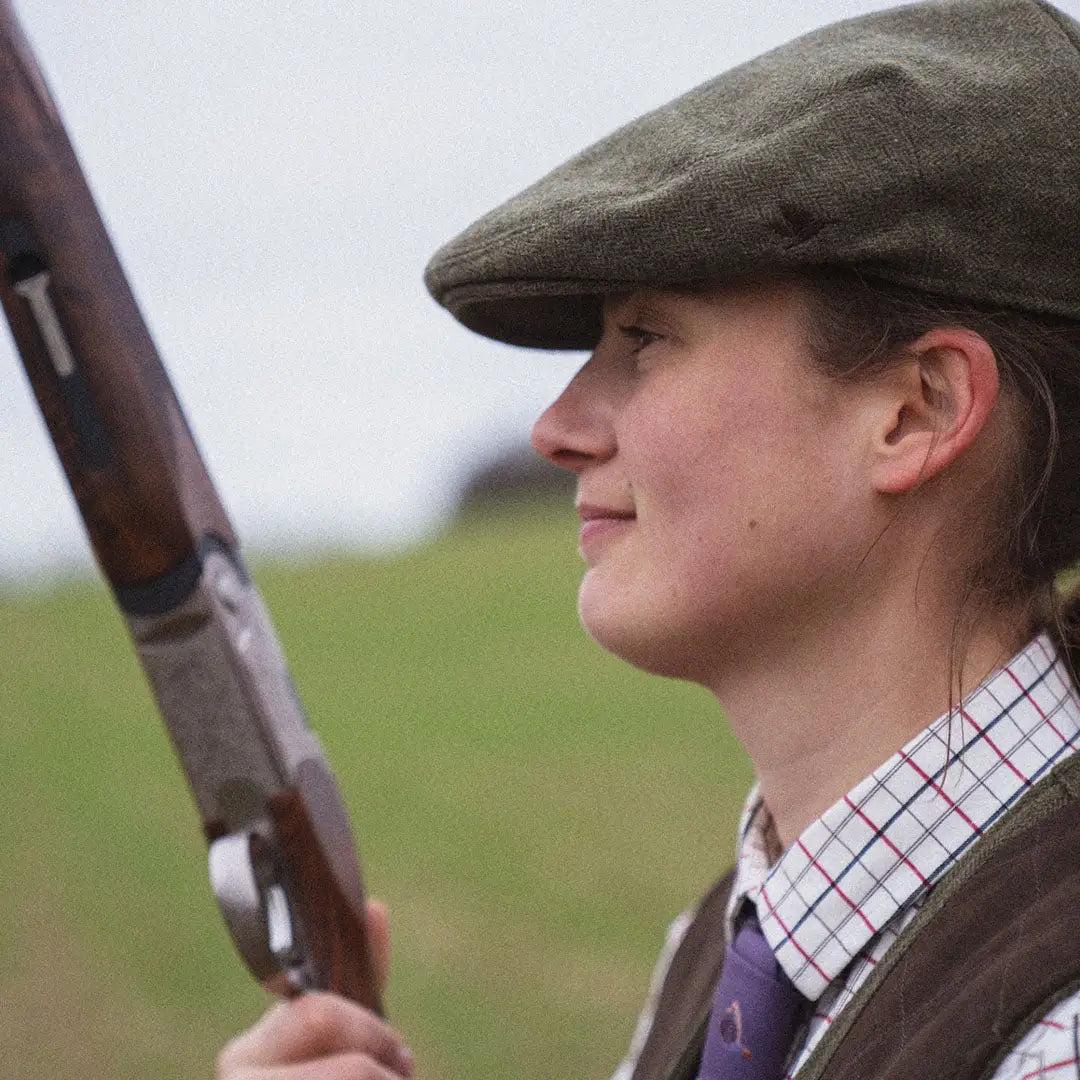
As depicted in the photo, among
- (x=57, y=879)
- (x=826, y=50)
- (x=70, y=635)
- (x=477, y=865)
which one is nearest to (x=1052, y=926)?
(x=826, y=50)

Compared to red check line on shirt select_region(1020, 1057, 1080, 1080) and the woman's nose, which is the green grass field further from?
red check line on shirt select_region(1020, 1057, 1080, 1080)

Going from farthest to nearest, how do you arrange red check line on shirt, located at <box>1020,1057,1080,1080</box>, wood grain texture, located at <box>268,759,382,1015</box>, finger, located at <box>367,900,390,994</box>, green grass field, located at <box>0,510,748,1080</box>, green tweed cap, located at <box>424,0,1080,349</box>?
green grass field, located at <box>0,510,748,1080</box> → finger, located at <box>367,900,390,994</box> → wood grain texture, located at <box>268,759,382,1015</box> → green tweed cap, located at <box>424,0,1080,349</box> → red check line on shirt, located at <box>1020,1057,1080,1080</box>

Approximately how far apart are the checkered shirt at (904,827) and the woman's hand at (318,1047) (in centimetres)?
56

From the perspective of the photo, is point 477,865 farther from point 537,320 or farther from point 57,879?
point 537,320

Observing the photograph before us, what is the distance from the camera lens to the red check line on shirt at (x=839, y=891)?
1651 millimetres

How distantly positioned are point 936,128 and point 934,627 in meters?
0.54

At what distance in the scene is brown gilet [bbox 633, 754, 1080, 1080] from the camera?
1358mm

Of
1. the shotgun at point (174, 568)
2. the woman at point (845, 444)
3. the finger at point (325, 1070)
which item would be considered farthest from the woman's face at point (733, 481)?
the finger at point (325, 1070)

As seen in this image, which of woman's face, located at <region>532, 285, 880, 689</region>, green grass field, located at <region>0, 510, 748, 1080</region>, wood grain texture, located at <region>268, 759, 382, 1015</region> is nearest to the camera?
woman's face, located at <region>532, 285, 880, 689</region>

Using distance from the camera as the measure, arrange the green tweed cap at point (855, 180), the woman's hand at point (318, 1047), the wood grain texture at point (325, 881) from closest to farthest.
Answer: the green tweed cap at point (855, 180)
the woman's hand at point (318, 1047)
the wood grain texture at point (325, 881)

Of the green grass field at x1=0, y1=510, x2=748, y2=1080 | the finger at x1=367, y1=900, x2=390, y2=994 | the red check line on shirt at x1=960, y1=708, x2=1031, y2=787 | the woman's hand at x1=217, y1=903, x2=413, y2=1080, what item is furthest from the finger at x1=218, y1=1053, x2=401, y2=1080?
the green grass field at x1=0, y1=510, x2=748, y2=1080

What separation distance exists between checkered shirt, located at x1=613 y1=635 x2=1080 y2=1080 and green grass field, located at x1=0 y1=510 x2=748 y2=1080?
262cm

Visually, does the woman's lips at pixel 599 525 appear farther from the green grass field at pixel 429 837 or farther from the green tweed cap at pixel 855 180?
the green grass field at pixel 429 837

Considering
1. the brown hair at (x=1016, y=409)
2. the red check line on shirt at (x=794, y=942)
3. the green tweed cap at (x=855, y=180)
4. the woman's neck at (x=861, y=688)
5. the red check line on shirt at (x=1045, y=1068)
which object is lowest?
the red check line on shirt at (x=794, y=942)
